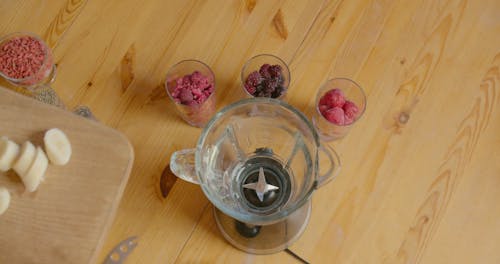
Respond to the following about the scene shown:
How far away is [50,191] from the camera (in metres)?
0.77

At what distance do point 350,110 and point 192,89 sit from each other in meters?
0.31

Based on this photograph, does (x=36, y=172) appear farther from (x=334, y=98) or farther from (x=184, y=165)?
(x=334, y=98)

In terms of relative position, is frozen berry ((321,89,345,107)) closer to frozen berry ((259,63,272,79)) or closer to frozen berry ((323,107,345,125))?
frozen berry ((323,107,345,125))

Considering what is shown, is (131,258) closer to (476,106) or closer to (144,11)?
(144,11)

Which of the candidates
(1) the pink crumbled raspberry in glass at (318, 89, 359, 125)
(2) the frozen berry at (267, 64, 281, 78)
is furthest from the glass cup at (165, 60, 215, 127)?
(1) the pink crumbled raspberry in glass at (318, 89, 359, 125)

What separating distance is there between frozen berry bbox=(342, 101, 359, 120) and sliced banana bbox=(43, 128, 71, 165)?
0.51m

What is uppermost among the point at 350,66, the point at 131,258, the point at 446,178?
the point at 350,66

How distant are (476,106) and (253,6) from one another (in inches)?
Result: 19.9

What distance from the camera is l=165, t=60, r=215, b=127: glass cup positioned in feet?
2.87

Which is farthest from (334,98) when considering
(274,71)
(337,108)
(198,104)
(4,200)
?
(4,200)

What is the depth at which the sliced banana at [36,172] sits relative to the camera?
29.8 inches

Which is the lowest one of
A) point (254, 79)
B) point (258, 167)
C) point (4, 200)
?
point (4, 200)

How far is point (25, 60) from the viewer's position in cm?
94

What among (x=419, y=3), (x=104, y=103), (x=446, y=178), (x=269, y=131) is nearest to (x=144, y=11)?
(x=104, y=103)
